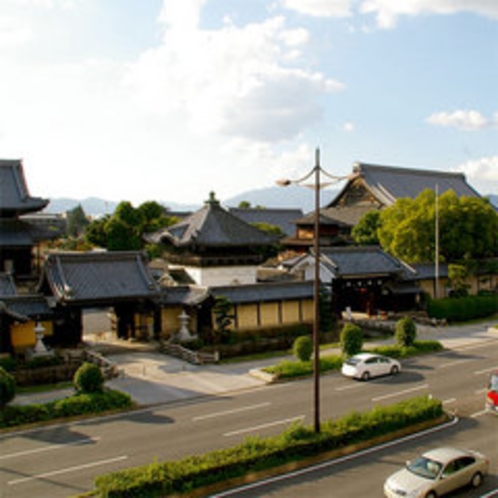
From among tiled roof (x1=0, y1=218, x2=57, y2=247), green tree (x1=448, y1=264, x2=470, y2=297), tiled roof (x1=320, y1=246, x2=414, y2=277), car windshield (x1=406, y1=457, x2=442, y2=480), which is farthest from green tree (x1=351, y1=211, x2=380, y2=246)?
car windshield (x1=406, y1=457, x2=442, y2=480)

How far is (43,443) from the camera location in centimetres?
2130

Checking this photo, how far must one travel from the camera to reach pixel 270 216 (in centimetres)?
9056

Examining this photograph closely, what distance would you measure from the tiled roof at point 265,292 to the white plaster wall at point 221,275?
440cm

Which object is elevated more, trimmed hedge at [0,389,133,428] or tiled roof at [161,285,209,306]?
tiled roof at [161,285,209,306]

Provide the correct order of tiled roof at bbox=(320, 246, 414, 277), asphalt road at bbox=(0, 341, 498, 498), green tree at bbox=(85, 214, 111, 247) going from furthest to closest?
green tree at bbox=(85, 214, 111, 247) → tiled roof at bbox=(320, 246, 414, 277) → asphalt road at bbox=(0, 341, 498, 498)

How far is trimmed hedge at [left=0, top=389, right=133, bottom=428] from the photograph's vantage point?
23000 mm

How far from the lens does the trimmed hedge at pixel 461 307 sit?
49.2 meters

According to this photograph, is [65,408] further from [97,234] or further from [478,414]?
[97,234]

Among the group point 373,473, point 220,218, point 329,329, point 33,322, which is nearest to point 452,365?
point 329,329

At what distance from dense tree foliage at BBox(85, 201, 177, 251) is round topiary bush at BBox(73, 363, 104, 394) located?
3850 centimetres

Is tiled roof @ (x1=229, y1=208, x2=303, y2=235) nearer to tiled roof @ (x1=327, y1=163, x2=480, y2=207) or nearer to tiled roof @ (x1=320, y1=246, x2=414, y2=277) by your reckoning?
tiled roof @ (x1=327, y1=163, x2=480, y2=207)

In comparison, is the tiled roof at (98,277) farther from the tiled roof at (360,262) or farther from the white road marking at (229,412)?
the tiled roof at (360,262)

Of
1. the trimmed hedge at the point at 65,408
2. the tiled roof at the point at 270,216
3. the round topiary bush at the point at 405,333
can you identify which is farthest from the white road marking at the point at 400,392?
the tiled roof at the point at 270,216

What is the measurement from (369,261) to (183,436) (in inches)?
1240
